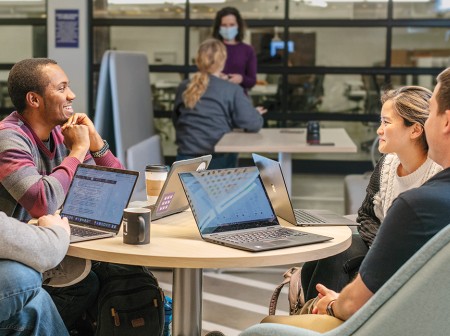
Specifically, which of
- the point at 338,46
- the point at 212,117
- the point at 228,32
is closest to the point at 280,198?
the point at 212,117

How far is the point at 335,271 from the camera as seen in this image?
3020 millimetres

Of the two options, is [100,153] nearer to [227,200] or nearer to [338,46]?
[227,200]

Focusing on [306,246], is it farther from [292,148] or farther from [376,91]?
[376,91]

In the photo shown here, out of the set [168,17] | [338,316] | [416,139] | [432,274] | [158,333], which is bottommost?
[158,333]

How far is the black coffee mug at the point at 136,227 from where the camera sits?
2.44 m

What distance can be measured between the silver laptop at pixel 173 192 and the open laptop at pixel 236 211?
0.46 feet

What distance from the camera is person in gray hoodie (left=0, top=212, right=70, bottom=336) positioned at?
2.29 m

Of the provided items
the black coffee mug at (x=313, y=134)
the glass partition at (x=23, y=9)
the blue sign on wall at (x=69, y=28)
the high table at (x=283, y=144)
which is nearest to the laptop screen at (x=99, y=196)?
the high table at (x=283, y=144)

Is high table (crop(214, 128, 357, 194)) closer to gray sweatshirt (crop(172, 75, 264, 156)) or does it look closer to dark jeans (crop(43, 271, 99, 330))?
gray sweatshirt (crop(172, 75, 264, 156))

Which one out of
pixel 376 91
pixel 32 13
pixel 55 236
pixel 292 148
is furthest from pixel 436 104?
pixel 32 13

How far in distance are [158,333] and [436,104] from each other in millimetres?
1382

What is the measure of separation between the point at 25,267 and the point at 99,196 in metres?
0.42

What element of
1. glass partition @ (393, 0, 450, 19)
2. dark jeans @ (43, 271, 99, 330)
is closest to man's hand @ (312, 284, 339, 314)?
dark jeans @ (43, 271, 99, 330)

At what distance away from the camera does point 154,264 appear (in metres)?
2.32
